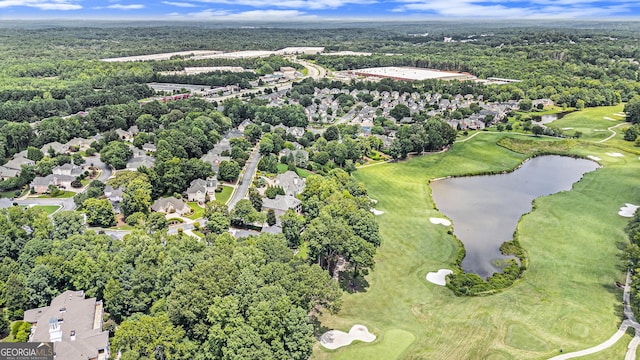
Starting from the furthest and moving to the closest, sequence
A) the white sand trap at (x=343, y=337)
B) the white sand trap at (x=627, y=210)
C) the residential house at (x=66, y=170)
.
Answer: the residential house at (x=66, y=170)
the white sand trap at (x=627, y=210)
the white sand trap at (x=343, y=337)

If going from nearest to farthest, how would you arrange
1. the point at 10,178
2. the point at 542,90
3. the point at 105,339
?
1. the point at 105,339
2. the point at 10,178
3. the point at 542,90

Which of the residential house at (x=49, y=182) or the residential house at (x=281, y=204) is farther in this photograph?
the residential house at (x=49, y=182)

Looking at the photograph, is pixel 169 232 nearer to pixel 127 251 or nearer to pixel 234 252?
pixel 127 251

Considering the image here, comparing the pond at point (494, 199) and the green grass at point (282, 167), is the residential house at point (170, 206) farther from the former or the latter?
the pond at point (494, 199)

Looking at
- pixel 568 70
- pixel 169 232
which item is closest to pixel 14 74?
pixel 169 232

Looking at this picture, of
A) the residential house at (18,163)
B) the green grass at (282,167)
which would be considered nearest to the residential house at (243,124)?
the green grass at (282,167)

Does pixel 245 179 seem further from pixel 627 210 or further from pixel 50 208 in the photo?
pixel 627 210
